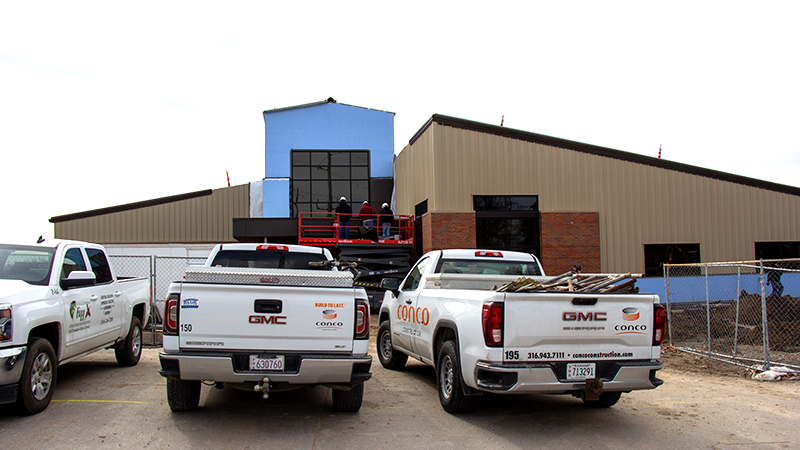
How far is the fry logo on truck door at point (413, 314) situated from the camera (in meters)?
7.55

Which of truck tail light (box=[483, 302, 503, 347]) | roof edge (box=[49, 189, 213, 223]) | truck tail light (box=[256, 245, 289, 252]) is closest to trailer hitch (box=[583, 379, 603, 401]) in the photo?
truck tail light (box=[483, 302, 503, 347])

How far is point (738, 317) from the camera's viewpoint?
39.4 ft

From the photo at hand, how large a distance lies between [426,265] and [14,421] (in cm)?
508

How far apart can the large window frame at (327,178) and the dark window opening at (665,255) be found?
12.8 meters

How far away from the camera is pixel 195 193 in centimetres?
3016

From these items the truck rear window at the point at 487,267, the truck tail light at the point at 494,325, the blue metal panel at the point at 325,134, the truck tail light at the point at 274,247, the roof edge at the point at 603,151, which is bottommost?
the truck tail light at the point at 494,325

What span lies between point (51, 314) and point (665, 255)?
19.8 metres

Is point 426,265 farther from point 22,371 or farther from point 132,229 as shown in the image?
point 132,229

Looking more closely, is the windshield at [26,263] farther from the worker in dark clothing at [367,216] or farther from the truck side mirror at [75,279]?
the worker in dark clothing at [367,216]

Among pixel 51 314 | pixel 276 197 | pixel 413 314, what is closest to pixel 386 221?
pixel 276 197

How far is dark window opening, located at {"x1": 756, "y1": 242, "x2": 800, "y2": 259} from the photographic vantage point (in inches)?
864

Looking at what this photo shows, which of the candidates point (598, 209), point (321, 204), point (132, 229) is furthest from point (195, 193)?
point (598, 209)

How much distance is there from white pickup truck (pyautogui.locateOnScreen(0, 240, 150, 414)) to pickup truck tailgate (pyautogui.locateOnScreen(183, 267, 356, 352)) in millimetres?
1754

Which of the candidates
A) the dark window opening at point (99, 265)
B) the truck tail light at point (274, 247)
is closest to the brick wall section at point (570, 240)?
the truck tail light at point (274, 247)
